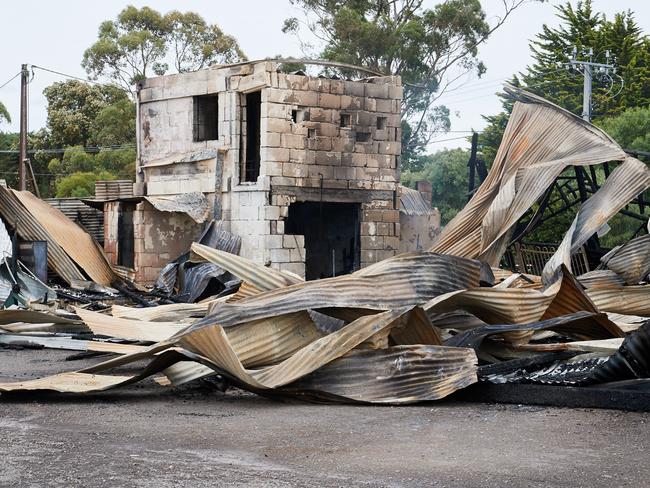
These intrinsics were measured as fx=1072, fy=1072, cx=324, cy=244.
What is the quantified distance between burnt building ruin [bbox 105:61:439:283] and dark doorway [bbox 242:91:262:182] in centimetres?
3

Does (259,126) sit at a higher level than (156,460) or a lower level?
higher

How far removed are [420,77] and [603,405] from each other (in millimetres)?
39293

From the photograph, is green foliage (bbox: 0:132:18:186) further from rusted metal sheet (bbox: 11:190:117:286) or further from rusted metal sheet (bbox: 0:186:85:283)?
rusted metal sheet (bbox: 0:186:85:283)

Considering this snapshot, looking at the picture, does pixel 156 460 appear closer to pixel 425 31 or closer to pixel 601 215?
pixel 601 215

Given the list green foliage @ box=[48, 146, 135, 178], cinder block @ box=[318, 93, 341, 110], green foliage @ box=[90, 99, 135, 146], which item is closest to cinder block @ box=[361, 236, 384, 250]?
cinder block @ box=[318, 93, 341, 110]

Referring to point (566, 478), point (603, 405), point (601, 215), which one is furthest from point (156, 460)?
point (601, 215)

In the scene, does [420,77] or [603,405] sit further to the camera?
[420,77]

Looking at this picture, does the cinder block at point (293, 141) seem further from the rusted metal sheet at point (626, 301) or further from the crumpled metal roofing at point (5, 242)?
the rusted metal sheet at point (626, 301)

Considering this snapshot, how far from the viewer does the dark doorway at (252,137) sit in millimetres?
24797

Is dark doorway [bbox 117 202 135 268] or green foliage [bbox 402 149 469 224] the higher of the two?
green foliage [bbox 402 149 469 224]

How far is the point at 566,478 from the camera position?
14.5ft

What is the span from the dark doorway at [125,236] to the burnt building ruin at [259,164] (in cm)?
2

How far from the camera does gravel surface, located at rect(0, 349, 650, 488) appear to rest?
4.39 metres

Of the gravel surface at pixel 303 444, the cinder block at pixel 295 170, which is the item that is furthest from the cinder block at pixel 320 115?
the gravel surface at pixel 303 444
